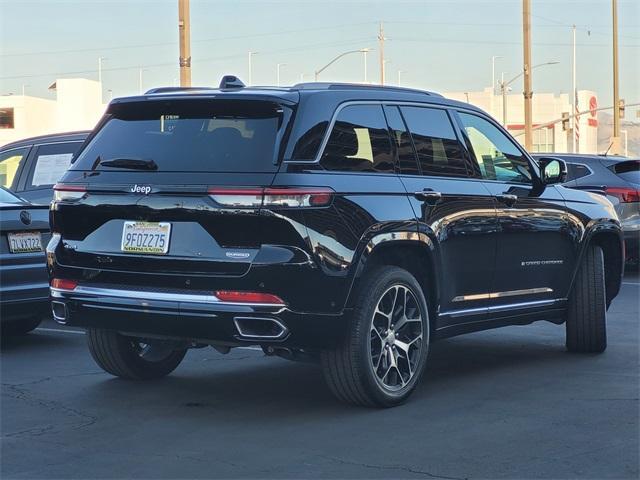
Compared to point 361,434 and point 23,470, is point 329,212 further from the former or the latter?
point 23,470

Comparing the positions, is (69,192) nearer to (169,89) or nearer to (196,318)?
(169,89)

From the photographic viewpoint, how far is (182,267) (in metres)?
6.32

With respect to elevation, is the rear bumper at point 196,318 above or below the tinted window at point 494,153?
below

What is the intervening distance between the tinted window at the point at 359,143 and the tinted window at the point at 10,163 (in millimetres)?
6604

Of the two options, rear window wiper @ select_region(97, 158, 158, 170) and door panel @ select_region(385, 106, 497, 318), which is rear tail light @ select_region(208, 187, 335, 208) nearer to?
rear window wiper @ select_region(97, 158, 158, 170)

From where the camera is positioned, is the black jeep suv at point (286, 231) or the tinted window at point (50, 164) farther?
the tinted window at point (50, 164)

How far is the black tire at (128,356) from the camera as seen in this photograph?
295 inches

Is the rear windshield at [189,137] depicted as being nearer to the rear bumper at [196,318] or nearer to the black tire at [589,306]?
the rear bumper at [196,318]

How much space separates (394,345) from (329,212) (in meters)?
1.03

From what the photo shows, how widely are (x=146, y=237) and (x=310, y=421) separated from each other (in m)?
1.36

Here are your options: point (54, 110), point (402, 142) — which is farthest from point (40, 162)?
point (54, 110)

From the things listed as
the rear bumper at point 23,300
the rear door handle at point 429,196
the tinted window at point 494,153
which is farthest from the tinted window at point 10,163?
the rear door handle at point 429,196

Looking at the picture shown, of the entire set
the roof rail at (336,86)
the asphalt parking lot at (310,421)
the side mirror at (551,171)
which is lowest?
the asphalt parking lot at (310,421)

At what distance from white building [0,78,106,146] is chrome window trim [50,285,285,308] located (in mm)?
83852
